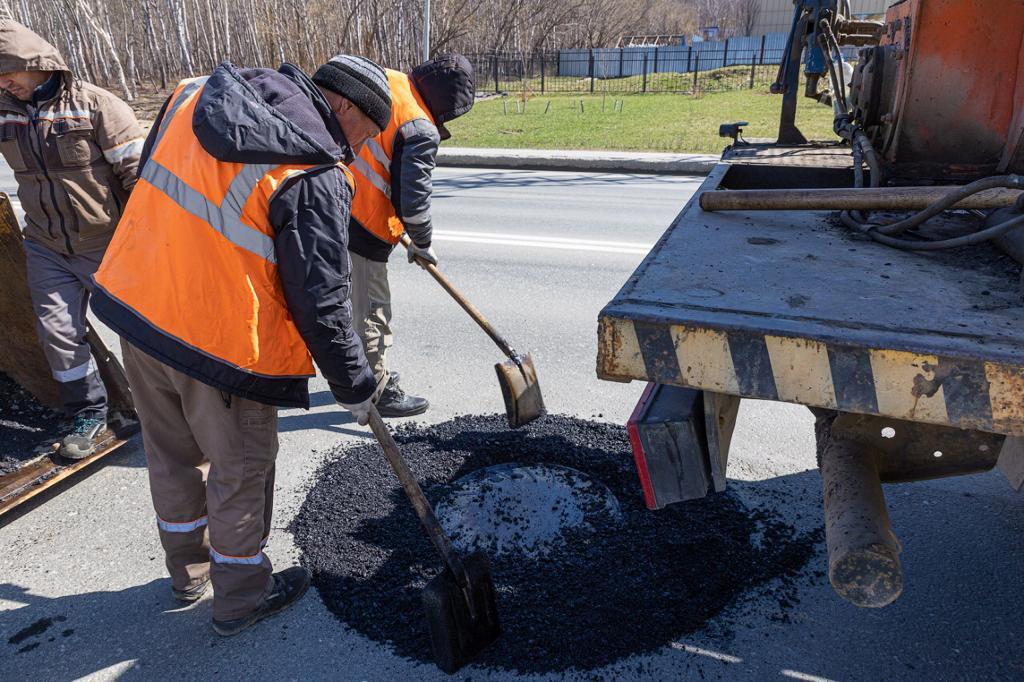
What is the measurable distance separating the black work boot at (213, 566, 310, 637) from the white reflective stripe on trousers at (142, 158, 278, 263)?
1218 millimetres

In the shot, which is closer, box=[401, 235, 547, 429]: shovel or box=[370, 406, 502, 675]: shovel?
box=[370, 406, 502, 675]: shovel

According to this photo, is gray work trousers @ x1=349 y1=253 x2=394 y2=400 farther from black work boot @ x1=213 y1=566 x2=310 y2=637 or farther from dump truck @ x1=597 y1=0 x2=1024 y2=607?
dump truck @ x1=597 y1=0 x2=1024 y2=607

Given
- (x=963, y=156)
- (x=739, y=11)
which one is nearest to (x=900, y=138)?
(x=963, y=156)

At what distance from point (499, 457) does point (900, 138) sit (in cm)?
214

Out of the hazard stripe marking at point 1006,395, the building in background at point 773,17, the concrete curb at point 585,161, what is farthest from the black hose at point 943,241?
the building in background at point 773,17

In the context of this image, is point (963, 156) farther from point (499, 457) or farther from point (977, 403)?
point (499, 457)

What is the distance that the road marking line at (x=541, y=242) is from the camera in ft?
22.1

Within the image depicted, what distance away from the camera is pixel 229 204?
6.38 ft

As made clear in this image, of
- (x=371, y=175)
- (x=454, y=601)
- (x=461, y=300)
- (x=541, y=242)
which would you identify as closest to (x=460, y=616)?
(x=454, y=601)

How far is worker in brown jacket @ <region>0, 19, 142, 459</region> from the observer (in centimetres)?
313

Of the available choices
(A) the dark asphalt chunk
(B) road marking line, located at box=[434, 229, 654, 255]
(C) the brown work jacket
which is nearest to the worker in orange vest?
(C) the brown work jacket

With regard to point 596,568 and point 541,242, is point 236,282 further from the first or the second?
point 541,242

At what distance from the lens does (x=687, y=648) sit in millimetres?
2311

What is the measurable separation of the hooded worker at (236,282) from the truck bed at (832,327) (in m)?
0.89
